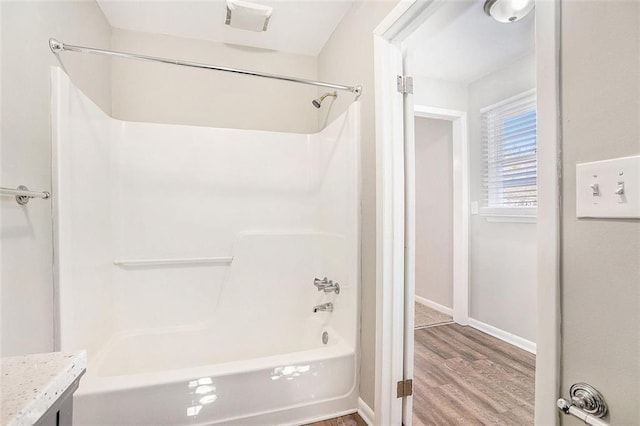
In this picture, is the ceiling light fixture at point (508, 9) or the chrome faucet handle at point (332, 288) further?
the chrome faucet handle at point (332, 288)

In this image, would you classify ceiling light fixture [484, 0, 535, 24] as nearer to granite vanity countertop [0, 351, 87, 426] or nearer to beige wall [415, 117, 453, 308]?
beige wall [415, 117, 453, 308]

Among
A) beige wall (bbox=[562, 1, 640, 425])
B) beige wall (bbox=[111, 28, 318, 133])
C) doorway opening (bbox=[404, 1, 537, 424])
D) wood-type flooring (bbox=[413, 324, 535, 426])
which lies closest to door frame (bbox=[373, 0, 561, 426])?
doorway opening (bbox=[404, 1, 537, 424])

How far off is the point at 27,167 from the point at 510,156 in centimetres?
332

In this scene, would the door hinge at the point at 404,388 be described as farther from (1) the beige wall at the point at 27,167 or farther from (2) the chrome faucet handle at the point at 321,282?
(1) the beige wall at the point at 27,167

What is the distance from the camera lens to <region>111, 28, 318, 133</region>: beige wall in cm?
221

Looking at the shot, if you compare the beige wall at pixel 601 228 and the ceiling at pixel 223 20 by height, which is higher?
the ceiling at pixel 223 20

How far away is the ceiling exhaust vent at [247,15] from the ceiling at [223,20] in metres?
0.06

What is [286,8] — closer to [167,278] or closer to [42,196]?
[42,196]

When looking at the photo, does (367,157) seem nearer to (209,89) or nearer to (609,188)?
(609,188)

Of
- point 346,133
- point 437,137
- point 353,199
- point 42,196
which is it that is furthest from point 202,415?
point 437,137

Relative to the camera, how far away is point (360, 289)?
1.77 metres

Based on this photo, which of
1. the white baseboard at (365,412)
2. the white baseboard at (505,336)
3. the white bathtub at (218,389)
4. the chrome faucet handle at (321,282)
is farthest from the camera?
the white baseboard at (505,336)

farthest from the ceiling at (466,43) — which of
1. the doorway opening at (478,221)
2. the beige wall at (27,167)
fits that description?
the beige wall at (27,167)

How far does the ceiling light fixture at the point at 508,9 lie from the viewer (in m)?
1.88
